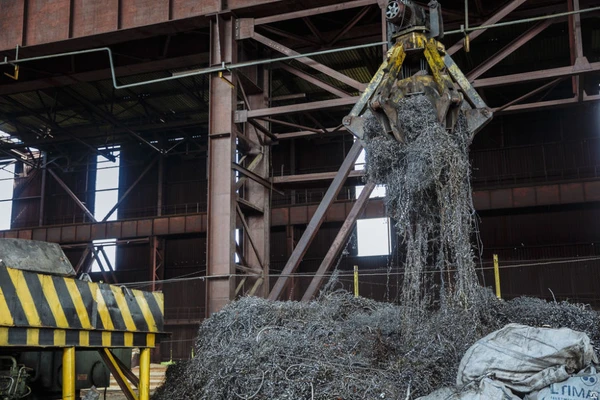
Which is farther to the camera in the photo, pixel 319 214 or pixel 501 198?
pixel 501 198

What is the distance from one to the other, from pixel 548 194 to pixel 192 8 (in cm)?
1235

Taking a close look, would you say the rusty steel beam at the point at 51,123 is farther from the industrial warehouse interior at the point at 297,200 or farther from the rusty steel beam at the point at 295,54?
the rusty steel beam at the point at 295,54

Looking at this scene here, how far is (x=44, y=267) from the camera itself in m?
6.11

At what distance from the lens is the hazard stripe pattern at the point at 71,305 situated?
5299 mm

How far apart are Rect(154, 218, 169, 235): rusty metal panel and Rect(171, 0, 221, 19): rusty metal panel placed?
12.8 meters

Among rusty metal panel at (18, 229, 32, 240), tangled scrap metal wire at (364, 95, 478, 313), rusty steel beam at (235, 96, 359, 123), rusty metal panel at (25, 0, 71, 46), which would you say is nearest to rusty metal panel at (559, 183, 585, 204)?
rusty steel beam at (235, 96, 359, 123)

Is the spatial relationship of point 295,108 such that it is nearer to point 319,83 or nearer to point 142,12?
point 319,83

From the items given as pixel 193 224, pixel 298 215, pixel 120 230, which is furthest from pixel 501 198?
pixel 120 230

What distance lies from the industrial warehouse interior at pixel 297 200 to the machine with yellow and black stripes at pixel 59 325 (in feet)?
0.07

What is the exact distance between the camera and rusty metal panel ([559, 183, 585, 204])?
18812 millimetres

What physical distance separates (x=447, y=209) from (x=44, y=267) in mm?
4153

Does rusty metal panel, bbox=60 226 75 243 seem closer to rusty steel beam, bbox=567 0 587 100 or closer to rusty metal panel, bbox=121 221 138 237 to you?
rusty metal panel, bbox=121 221 138 237

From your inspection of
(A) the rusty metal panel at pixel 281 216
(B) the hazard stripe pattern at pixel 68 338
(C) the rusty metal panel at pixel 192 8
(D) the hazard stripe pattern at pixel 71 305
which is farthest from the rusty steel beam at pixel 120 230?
(B) the hazard stripe pattern at pixel 68 338

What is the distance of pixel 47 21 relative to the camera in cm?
1293
